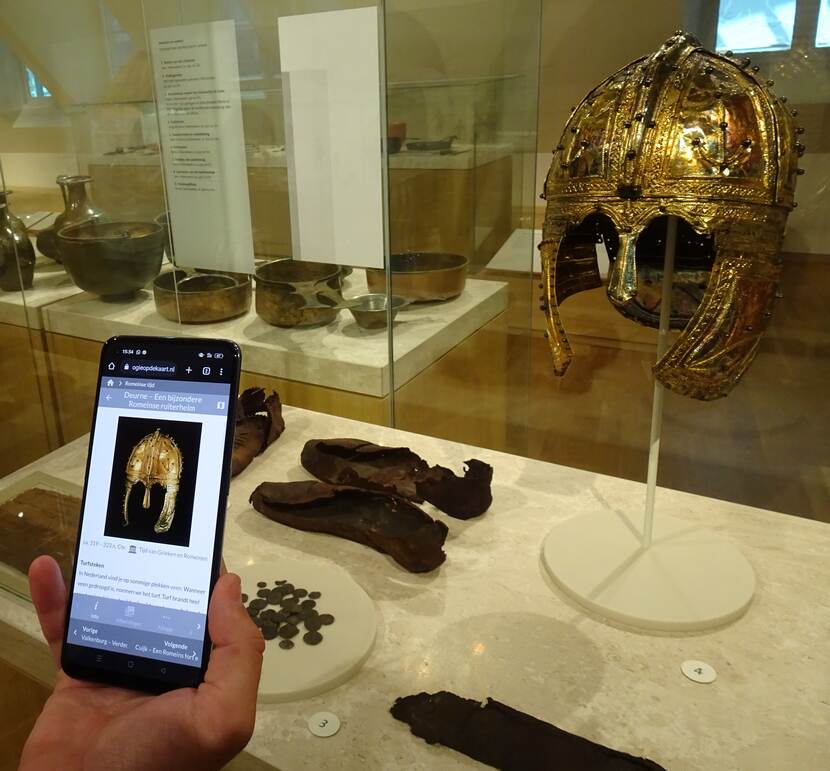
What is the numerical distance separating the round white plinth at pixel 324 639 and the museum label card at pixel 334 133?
0.88 meters

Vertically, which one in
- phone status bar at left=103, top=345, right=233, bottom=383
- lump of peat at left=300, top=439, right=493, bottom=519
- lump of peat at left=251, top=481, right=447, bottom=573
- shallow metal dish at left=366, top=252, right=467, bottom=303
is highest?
phone status bar at left=103, top=345, right=233, bottom=383

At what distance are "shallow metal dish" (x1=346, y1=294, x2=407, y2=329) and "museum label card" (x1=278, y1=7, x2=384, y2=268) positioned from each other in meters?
0.17

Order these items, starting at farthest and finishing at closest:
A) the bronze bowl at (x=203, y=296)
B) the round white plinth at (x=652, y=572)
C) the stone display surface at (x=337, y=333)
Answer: the bronze bowl at (x=203, y=296), the stone display surface at (x=337, y=333), the round white plinth at (x=652, y=572)

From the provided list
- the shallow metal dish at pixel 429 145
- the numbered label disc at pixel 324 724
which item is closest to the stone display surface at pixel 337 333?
the shallow metal dish at pixel 429 145

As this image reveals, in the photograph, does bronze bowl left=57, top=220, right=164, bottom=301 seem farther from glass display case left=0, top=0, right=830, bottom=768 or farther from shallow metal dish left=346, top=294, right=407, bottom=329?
shallow metal dish left=346, top=294, right=407, bottom=329

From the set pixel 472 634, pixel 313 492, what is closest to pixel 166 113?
pixel 313 492

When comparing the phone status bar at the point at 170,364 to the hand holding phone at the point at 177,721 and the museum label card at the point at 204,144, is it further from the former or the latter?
the museum label card at the point at 204,144

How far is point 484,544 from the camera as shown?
1.17 metres

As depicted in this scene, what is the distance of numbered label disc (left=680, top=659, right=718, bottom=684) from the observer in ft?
2.93

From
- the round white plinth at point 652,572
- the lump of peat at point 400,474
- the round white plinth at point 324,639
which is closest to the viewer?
the round white plinth at point 324,639

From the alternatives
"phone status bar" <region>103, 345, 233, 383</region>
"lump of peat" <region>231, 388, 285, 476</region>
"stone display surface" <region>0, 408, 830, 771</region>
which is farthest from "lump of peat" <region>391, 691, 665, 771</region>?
"lump of peat" <region>231, 388, 285, 476</region>

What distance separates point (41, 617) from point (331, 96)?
1.33 metres

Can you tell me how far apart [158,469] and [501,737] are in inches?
17.6

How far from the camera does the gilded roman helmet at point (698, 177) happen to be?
90 cm
